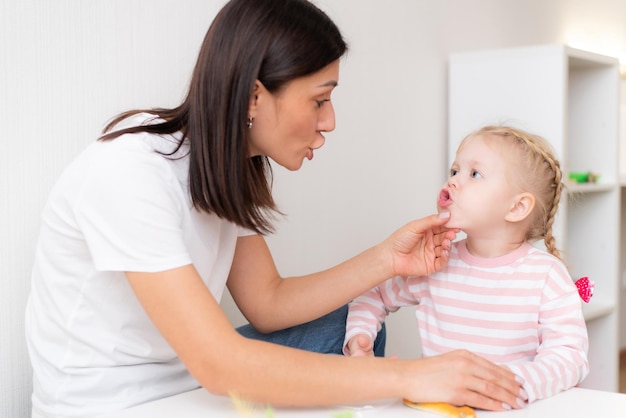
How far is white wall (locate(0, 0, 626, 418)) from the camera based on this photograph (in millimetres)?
1355

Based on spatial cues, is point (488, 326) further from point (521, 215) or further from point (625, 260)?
point (625, 260)

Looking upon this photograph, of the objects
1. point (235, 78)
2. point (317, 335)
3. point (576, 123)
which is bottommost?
point (317, 335)

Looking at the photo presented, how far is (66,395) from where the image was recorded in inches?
45.9

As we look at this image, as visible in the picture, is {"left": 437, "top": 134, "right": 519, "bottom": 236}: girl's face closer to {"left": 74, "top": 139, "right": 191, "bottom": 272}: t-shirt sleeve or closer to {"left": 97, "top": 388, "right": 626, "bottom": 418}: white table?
{"left": 97, "top": 388, "right": 626, "bottom": 418}: white table

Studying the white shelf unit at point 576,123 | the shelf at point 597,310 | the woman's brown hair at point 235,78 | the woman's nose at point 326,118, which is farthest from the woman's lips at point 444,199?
the shelf at point 597,310

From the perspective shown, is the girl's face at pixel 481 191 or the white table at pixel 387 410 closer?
the white table at pixel 387 410

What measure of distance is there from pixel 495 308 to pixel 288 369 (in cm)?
46

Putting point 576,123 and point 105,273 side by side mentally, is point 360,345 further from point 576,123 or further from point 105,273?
point 576,123

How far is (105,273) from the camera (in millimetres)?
1134

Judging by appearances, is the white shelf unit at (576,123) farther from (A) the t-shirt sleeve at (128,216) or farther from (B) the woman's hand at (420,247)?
(A) the t-shirt sleeve at (128,216)

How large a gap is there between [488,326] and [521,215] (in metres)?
0.20

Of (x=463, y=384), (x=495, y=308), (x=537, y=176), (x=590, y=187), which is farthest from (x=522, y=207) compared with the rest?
(x=590, y=187)

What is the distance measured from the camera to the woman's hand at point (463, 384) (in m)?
0.96

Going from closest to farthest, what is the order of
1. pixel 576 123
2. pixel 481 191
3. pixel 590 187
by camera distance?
1. pixel 481 191
2. pixel 590 187
3. pixel 576 123
